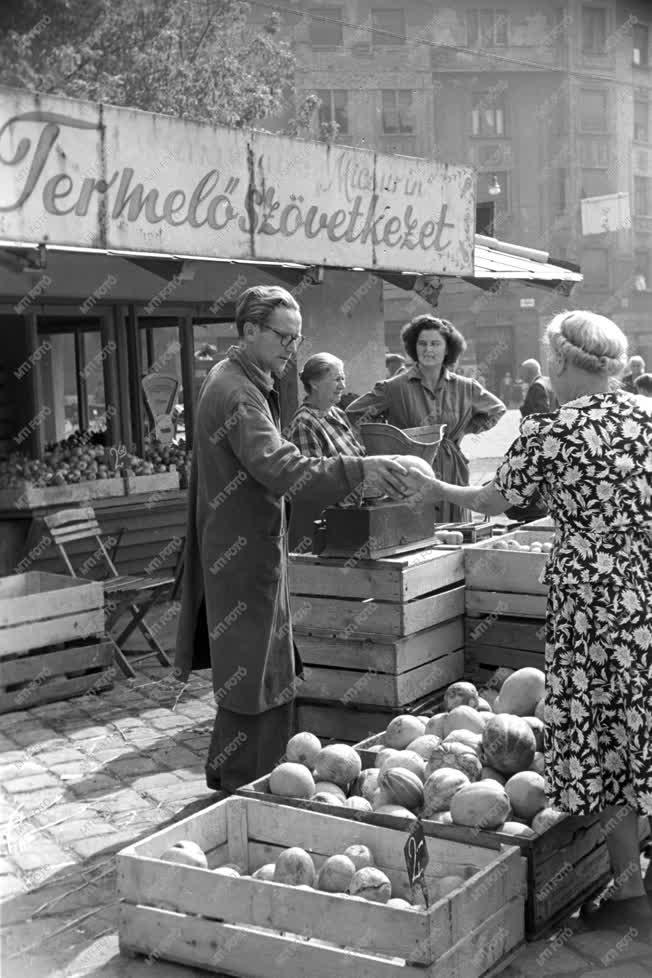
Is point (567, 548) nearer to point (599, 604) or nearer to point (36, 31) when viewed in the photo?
point (599, 604)

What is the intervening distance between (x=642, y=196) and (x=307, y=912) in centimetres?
5736

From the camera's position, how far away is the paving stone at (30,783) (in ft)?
16.6

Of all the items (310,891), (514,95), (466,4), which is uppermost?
(466,4)

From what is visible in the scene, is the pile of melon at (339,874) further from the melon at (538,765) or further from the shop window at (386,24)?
the shop window at (386,24)

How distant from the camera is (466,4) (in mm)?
50781

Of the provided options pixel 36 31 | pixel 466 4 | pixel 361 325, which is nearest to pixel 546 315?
pixel 466 4

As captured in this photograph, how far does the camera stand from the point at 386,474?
13.6ft

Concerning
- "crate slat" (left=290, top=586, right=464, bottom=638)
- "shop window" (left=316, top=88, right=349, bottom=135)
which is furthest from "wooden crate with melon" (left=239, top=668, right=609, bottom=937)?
"shop window" (left=316, top=88, right=349, bottom=135)

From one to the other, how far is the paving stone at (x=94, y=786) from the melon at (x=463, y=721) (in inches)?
62.6

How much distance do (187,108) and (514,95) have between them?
31.7m

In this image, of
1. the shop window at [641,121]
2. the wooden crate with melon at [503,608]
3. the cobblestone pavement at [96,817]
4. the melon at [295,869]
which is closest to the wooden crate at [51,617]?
the cobblestone pavement at [96,817]

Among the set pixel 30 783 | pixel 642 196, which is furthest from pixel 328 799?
pixel 642 196

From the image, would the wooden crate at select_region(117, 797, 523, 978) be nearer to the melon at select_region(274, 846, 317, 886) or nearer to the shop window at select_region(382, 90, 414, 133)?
the melon at select_region(274, 846, 317, 886)

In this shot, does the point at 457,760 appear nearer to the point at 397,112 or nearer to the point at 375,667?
the point at 375,667
